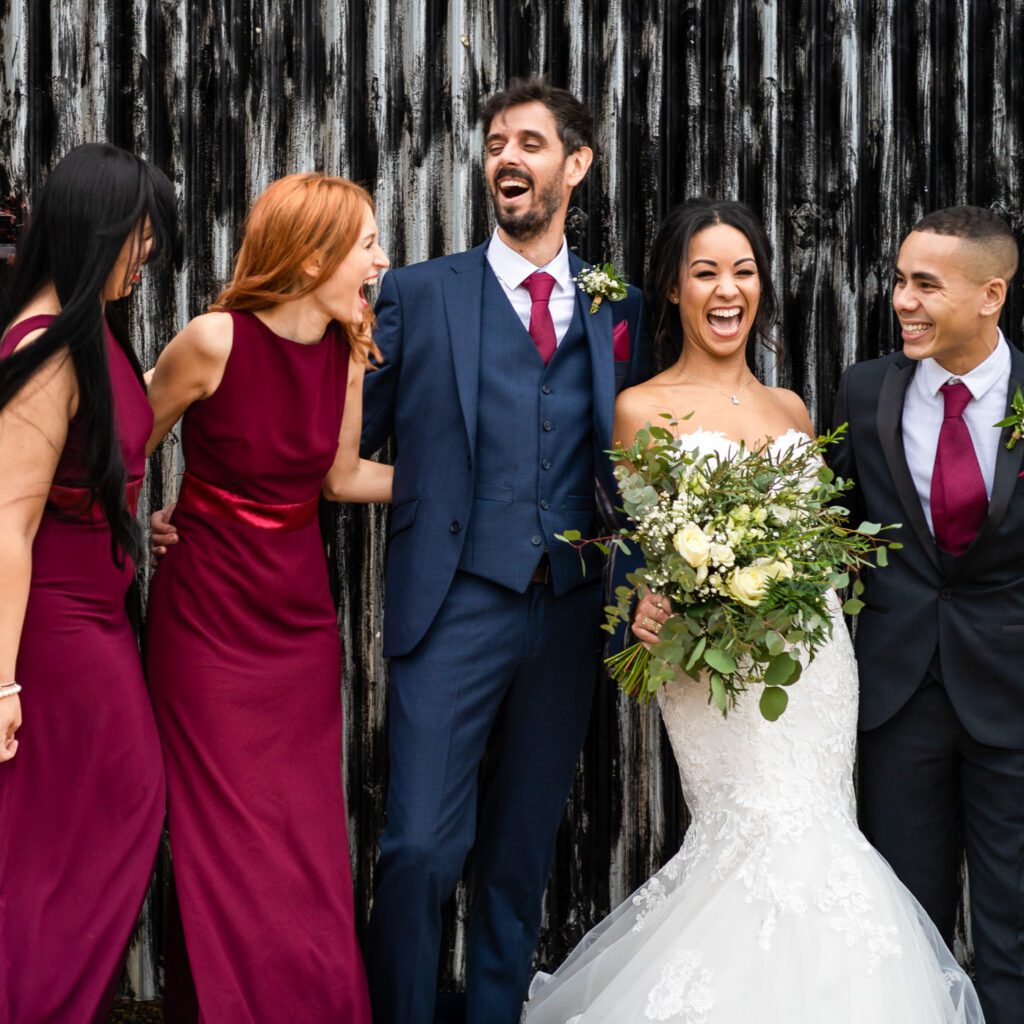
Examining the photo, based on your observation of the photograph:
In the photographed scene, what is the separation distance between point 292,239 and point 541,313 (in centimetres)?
78

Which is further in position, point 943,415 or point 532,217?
point 532,217

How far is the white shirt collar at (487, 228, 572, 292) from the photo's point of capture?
12.3 ft

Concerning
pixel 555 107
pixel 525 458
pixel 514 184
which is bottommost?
pixel 525 458

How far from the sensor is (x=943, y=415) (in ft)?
11.7

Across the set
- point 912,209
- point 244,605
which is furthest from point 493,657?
point 912,209

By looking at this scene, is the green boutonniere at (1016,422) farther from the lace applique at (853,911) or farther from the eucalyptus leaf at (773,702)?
the lace applique at (853,911)

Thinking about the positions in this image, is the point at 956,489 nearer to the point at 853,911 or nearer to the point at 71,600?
the point at 853,911

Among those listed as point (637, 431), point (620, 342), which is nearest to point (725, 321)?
point (620, 342)

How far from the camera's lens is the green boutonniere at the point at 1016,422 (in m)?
3.43

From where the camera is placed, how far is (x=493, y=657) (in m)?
3.58

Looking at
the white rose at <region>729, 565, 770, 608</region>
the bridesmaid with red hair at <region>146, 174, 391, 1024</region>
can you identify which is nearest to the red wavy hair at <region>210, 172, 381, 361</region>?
the bridesmaid with red hair at <region>146, 174, 391, 1024</region>

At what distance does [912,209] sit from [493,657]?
2147 mm

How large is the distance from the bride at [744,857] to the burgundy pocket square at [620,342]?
0.40 feet

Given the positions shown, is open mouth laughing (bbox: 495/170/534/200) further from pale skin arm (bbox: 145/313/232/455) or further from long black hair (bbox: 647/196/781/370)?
pale skin arm (bbox: 145/313/232/455)
